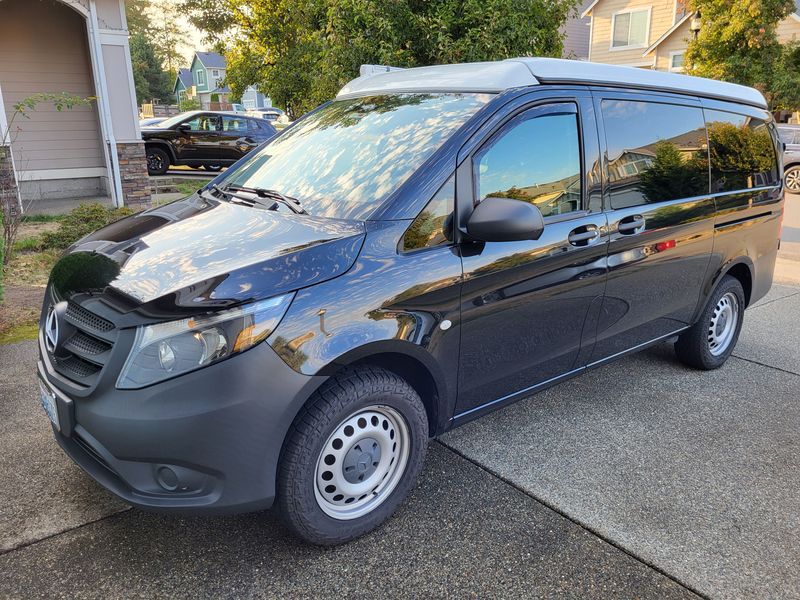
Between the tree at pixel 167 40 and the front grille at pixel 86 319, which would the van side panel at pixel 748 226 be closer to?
the front grille at pixel 86 319

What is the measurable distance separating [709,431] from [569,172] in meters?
1.82

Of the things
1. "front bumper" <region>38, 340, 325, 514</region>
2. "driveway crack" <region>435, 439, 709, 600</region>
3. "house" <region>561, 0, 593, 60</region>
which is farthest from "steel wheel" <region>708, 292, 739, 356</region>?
"house" <region>561, 0, 593, 60</region>

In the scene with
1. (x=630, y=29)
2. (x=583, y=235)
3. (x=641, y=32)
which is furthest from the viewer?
(x=630, y=29)

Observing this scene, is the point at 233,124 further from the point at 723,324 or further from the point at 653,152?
the point at 653,152

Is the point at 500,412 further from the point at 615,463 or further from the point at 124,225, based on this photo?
the point at 124,225

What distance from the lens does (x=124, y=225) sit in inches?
121

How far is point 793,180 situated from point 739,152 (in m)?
13.5

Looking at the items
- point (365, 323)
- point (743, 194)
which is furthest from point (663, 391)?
point (365, 323)

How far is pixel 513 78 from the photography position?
117 inches

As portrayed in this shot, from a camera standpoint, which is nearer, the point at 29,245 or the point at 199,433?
the point at 199,433

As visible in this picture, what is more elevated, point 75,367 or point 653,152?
point 653,152

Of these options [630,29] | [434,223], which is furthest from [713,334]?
[630,29]

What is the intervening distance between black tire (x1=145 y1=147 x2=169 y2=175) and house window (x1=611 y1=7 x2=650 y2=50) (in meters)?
21.6

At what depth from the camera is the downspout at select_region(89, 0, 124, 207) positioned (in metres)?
9.40
